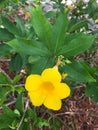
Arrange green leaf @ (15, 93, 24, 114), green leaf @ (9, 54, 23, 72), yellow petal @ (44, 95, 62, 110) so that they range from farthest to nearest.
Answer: green leaf @ (9, 54, 23, 72)
green leaf @ (15, 93, 24, 114)
yellow petal @ (44, 95, 62, 110)

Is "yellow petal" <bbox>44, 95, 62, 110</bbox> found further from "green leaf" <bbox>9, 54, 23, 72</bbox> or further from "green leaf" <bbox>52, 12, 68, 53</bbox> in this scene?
"green leaf" <bbox>9, 54, 23, 72</bbox>

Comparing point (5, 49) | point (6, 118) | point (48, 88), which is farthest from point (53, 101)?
point (5, 49)

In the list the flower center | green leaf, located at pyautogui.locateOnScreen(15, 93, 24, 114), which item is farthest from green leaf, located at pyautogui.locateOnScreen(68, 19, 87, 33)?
the flower center

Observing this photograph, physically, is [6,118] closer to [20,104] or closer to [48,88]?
[20,104]

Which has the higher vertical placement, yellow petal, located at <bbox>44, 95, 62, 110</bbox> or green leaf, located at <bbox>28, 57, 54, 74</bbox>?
green leaf, located at <bbox>28, 57, 54, 74</bbox>

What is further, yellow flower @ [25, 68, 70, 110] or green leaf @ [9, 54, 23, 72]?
green leaf @ [9, 54, 23, 72]

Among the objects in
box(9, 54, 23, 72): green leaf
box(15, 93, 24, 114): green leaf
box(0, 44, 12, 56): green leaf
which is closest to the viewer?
box(15, 93, 24, 114): green leaf

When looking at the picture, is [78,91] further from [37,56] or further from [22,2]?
[37,56]
